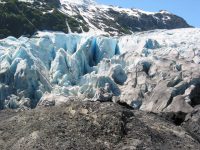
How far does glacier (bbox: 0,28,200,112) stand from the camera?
45781 mm

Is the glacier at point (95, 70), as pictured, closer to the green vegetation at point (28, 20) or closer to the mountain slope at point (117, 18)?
the green vegetation at point (28, 20)

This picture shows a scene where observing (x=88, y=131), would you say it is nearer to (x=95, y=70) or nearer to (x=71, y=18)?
(x=95, y=70)

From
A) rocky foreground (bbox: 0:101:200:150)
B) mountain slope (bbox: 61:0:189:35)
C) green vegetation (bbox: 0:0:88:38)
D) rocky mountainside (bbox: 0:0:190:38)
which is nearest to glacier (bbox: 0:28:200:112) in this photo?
green vegetation (bbox: 0:0:88:38)

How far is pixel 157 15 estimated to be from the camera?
142 metres

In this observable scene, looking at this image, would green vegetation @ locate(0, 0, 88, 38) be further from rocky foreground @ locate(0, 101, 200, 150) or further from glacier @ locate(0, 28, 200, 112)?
rocky foreground @ locate(0, 101, 200, 150)

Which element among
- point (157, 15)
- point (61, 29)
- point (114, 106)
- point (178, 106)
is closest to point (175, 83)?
point (178, 106)

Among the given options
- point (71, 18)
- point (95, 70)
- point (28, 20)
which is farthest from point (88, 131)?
point (71, 18)

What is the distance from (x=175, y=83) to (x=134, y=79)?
5.00 meters

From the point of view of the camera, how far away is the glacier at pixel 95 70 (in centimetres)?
4578

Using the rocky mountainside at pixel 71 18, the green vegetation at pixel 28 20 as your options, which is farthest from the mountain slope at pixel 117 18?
the green vegetation at pixel 28 20

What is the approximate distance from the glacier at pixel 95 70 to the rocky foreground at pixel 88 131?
28746 millimetres

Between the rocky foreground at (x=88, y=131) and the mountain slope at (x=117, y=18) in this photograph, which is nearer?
the rocky foreground at (x=88, y=131)

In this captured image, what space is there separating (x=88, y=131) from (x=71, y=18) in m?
88.5

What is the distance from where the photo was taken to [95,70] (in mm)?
54844
